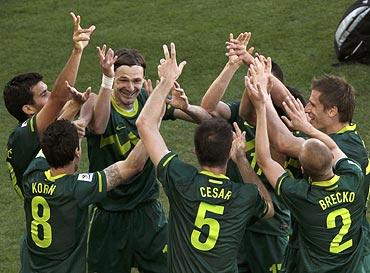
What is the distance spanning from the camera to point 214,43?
1627 centimetres

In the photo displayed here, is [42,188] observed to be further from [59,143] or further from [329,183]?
[329,183]

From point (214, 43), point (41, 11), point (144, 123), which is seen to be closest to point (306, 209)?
point (144, 123)

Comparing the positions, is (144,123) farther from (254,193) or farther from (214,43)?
(214,43)

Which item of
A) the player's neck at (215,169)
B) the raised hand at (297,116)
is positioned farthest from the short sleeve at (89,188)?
the raised hand at (297,116)

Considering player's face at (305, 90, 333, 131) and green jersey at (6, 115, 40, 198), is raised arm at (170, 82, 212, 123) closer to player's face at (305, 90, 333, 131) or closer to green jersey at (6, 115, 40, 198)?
player's face at (305, 90, 333, 131)

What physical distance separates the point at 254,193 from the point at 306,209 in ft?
1.29

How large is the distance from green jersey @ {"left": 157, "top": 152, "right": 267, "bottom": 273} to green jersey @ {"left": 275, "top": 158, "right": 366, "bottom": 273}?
350 millimetres

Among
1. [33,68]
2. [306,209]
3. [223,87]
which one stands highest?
[223,87]

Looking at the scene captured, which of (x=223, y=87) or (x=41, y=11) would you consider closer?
(x=223, y=87)

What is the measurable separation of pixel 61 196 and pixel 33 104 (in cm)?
131

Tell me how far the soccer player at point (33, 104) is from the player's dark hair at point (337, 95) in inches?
76.0

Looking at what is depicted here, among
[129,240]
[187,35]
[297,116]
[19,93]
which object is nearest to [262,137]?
[297,116]

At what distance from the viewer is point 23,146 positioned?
7.24 metres

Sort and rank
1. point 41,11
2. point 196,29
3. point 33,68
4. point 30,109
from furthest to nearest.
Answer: point 41,11
point 196,29
point 33,68
point 30,109
